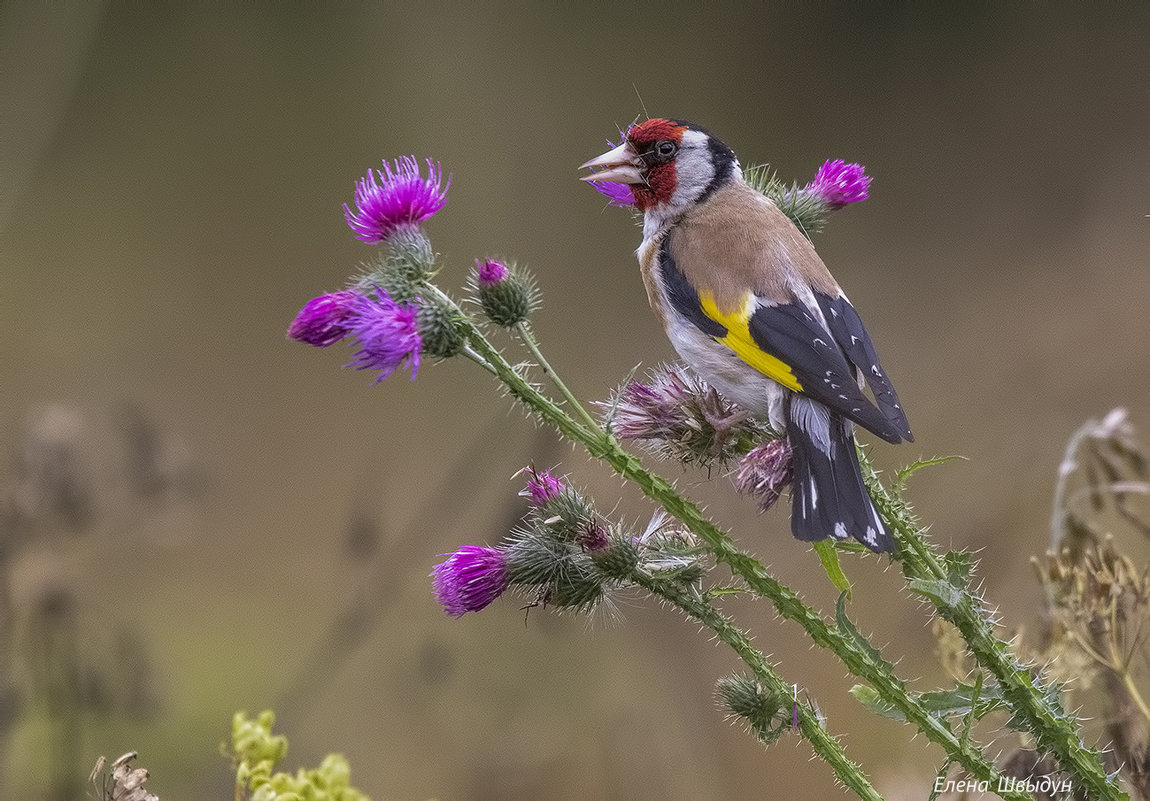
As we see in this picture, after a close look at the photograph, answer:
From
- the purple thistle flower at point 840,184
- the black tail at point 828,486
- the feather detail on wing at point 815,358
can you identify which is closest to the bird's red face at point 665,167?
the purple thistle flower at point 840,184

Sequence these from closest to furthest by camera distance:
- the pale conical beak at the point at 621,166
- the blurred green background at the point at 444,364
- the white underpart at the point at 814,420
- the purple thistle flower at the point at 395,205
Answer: the white underpart at the point at 814,420
the purple thistle flower at the point at 395,205
the pale conical beak at the point at 621,166
the blurred green background at the point at 444,364

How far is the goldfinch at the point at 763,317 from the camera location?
1.66 m

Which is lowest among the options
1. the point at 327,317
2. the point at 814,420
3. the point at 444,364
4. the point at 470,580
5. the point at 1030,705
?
the point at 1030,705

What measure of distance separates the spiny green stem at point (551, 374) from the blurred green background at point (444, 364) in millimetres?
525

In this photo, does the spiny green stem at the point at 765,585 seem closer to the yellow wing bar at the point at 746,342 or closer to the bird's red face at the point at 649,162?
the yellow wing bar at the point at 746,342

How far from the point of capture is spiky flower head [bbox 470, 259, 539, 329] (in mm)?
1768

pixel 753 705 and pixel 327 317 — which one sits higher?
pixel 327 317

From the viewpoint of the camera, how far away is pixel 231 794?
227 centimetres

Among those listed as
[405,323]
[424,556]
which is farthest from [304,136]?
[405,323]

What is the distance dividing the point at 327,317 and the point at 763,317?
69 cm

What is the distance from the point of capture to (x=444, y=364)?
4445 mm

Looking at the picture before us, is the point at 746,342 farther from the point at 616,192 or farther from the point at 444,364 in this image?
the point at 444,364

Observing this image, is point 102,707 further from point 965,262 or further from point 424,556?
point 965,262

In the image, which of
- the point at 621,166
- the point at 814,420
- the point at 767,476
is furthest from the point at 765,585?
the point at 621,166
